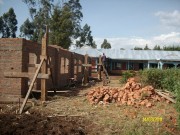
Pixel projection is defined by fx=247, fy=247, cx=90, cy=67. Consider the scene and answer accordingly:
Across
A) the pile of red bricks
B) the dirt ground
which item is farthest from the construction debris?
the dirt ground

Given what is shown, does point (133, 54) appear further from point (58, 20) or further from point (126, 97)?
point (126, 97)

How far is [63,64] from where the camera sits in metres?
18.5

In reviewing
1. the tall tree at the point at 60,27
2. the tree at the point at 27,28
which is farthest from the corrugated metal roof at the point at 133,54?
the tree at the point at 27,28

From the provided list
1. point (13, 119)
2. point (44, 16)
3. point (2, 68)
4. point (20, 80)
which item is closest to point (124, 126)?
point (13, 119)

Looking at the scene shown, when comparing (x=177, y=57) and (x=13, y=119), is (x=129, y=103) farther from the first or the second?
(x=177, y=57)

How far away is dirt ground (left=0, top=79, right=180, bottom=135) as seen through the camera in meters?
6.33

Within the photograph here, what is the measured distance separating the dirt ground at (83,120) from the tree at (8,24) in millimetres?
53106

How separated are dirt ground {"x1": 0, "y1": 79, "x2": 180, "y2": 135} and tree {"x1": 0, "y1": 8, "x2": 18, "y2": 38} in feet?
174

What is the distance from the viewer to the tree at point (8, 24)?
58.8 meters

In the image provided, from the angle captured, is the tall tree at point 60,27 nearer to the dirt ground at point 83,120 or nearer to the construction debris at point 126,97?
the construction debris at point 126,97

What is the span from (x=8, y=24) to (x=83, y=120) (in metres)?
56.6

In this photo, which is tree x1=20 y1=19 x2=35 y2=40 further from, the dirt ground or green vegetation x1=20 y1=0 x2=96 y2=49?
the dirt ground

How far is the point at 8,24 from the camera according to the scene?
195ft

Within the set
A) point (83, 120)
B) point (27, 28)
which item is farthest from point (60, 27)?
point (83, 120)
